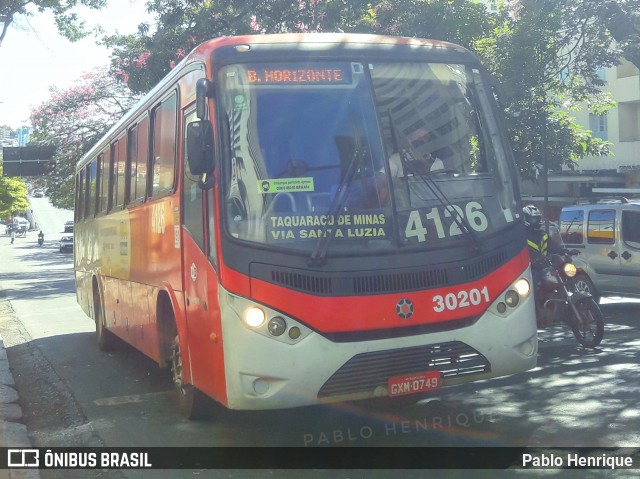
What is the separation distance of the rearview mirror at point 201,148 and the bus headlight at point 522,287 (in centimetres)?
246

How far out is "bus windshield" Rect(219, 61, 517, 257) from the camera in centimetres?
591

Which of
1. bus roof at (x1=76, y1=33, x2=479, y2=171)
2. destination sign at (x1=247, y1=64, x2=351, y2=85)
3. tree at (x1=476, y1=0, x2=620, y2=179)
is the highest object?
tree at (x1=476, y1=0, x2=620, y2=179)

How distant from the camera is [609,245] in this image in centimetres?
1398

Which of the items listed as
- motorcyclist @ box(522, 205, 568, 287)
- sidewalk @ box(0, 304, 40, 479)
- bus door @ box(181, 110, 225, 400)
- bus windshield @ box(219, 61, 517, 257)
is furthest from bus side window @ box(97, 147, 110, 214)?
bus windshield @ box(219, 61, 517, 257)

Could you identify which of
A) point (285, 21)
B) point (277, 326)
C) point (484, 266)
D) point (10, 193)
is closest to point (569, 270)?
point (484, 266)

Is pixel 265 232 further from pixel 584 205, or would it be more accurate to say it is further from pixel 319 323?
pixel 584 205

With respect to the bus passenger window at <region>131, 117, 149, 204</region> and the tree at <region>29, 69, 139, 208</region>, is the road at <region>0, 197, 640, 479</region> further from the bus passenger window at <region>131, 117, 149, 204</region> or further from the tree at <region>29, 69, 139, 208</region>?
the tree at <region>29, 69, 139, 208</region>

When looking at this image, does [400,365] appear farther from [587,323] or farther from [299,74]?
[587,323]

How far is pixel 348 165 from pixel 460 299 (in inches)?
50.0

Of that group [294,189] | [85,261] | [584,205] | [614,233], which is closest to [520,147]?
[584,205]

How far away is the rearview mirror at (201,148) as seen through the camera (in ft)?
19.5

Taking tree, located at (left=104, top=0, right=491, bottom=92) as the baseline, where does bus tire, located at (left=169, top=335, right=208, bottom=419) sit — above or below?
below

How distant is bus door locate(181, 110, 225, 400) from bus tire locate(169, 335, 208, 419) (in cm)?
47

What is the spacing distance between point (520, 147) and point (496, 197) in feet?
36.0
